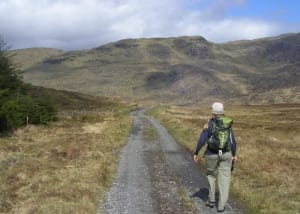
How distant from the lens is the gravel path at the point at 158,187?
13.9m

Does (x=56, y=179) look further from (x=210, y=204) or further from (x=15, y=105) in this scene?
(x=15, y=105)

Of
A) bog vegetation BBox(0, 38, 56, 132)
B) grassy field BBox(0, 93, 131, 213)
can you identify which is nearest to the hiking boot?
grassy field BBox(0, 93, 131, 213)

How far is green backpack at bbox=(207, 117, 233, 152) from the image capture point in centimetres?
1299

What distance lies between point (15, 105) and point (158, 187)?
3058 cm

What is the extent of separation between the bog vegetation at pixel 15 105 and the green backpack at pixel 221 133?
99.6ft

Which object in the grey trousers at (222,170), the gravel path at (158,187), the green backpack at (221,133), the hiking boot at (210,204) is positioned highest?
the green backpack at (221,133)

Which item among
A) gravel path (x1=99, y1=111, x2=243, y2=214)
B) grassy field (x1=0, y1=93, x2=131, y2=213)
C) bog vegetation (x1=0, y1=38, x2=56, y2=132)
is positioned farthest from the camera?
bog vegetation (x1=0, y1=38, x2=56, y2=132)

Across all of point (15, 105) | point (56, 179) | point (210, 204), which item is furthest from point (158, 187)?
point (15, 105)

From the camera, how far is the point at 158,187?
1727 cm

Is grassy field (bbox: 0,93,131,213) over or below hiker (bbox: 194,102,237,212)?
below

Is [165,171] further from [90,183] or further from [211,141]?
[211,141]

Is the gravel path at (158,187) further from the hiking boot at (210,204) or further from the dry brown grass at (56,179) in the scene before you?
the dry brown grass at (56,179)

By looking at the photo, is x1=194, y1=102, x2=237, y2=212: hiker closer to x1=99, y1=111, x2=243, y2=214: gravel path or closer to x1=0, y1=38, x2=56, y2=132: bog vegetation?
x1=99, y1=111, x2=243, y2=214: gravel path

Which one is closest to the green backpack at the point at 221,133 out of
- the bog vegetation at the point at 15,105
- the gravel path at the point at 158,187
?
the gravel path at the point at 158,187
